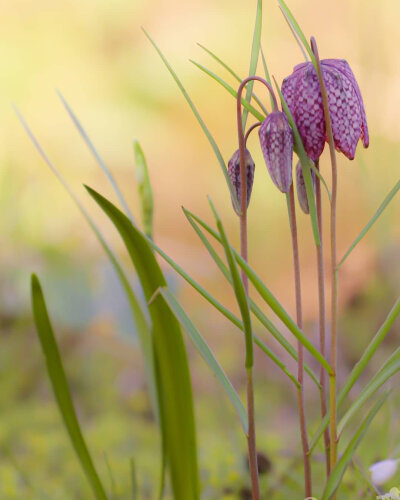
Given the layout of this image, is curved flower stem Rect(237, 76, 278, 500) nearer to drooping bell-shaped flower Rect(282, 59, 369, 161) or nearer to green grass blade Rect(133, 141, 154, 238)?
drooping bell-shaped flower Rect(282, 59, 369, 161)

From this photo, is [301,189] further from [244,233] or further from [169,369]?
[169,369]

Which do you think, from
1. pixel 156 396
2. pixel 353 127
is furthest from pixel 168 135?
pixel 353 127

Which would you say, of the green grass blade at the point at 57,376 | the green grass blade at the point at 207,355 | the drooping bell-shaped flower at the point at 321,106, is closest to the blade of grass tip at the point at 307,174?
the drooping bell-shaped flower at the point at 321,106

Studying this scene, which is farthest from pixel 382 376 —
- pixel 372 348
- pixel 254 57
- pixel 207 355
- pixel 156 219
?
pixel 156 219

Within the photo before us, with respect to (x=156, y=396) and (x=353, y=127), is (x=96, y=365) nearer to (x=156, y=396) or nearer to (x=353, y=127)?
(x=156, y=396)

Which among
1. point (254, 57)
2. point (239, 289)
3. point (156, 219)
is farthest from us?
point (156, 219)

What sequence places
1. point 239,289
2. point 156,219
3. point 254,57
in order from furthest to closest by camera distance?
point 156,219, point 254,57, point 239,289
